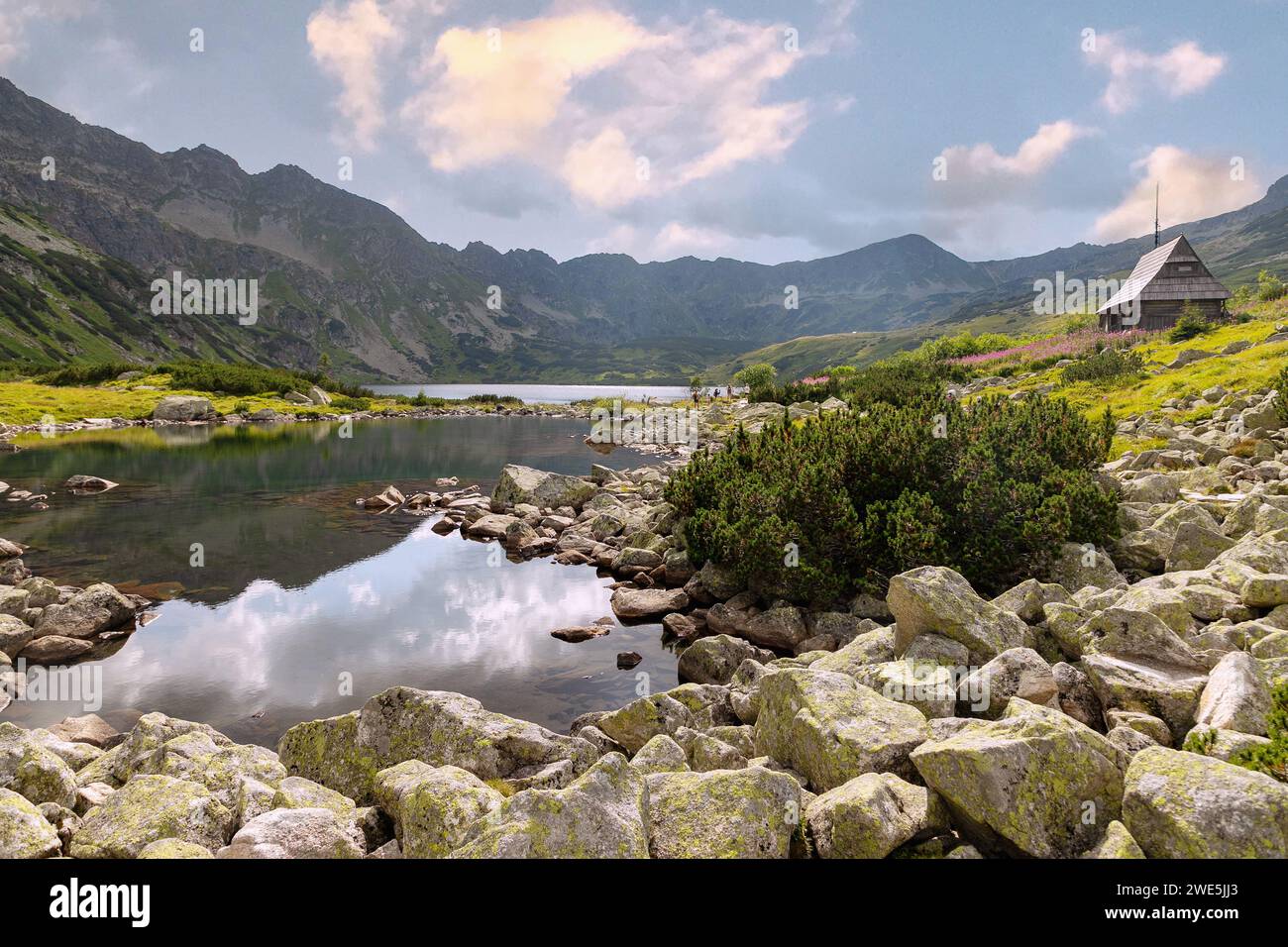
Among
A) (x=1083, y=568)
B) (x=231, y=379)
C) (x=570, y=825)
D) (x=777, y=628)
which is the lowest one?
(x=777, y=628)

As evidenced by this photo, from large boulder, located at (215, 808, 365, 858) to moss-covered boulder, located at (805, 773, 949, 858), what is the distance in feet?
16.9

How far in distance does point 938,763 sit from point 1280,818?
8.44 feet

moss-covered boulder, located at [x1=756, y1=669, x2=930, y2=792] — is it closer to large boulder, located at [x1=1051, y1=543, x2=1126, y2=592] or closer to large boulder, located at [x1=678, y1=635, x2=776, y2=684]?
large boulder, located at [x1=678, y1=635, x2=776, y2=684]

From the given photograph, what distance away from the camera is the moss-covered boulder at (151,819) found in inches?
296

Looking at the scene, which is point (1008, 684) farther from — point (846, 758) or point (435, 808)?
point (435, 808)

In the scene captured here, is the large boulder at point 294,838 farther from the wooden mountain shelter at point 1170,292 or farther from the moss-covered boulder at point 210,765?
the wooden mountain shelter at point 1170,292

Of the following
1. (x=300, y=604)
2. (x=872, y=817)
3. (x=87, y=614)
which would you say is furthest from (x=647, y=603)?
(x=87, y=614)

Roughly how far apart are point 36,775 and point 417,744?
4.99m

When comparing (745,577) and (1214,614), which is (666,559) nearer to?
(745,577)

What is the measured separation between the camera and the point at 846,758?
7.83 meters

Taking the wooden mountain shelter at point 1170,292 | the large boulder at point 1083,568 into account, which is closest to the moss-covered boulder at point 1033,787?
the large boulder at point 1083,568

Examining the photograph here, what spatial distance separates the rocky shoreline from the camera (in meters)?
6.29
